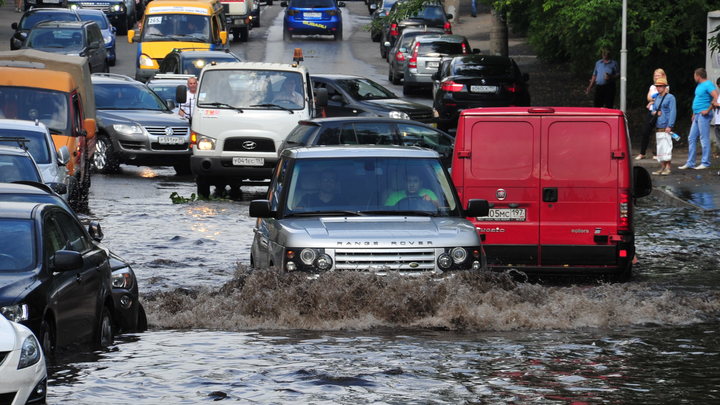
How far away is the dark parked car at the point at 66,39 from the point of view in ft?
140

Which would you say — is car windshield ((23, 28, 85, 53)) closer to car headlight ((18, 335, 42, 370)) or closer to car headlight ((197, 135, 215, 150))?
car headlight ((197, 135, 215, 150))

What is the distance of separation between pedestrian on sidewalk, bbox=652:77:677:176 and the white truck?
633 cm

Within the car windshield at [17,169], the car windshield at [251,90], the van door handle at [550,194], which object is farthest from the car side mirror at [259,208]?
the car windshield at [251,90]

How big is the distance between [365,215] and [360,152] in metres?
0.97

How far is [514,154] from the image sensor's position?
50.0 feet

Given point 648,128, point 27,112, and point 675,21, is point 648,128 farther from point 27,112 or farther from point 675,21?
point 27,112

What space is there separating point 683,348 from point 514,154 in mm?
4246

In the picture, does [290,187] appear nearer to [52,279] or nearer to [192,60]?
[52,279]

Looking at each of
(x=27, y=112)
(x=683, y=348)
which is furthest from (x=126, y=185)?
(x=683, y=348)

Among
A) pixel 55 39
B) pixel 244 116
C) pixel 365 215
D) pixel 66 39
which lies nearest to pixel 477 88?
pixel 244 116

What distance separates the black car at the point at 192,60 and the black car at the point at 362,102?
19.4ft

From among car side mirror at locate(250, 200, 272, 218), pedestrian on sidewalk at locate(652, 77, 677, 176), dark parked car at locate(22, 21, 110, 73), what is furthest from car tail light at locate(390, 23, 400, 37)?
car side mirror at locate(250, 200, 272, 218)

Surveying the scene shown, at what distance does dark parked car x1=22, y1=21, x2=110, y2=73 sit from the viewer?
140 feet

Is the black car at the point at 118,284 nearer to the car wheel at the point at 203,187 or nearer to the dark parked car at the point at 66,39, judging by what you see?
the car wheel at the point at 203,187
